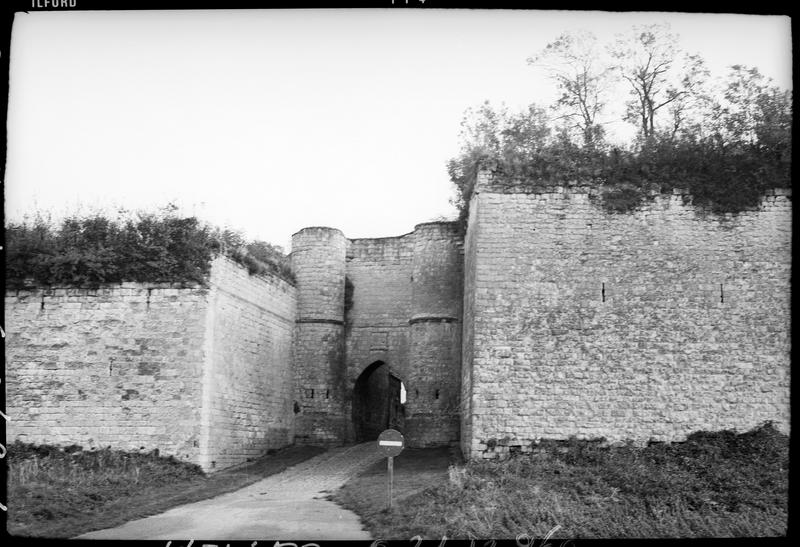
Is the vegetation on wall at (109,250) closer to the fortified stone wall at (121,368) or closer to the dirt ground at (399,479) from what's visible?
the fortified stone wall at (121,368)

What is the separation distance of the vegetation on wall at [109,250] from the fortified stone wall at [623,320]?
6104 mm

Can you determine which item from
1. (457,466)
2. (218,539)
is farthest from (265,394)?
(218,539)

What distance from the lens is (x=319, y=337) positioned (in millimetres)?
21641

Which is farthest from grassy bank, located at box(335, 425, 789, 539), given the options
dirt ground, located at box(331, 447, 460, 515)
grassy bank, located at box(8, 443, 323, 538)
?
grassy bank, located at box(8, 443, 323, 538)

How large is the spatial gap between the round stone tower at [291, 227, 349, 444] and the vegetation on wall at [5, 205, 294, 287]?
5.49 meters

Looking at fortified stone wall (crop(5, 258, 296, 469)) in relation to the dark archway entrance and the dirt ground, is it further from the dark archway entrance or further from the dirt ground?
the dark archway entrance

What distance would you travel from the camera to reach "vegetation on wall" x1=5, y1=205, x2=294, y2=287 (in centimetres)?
1588

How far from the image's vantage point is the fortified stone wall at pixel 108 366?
15234 millimetres

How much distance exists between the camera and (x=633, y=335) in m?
14.3

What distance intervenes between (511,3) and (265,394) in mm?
14987

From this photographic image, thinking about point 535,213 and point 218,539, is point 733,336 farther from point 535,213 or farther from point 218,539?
point 218,539

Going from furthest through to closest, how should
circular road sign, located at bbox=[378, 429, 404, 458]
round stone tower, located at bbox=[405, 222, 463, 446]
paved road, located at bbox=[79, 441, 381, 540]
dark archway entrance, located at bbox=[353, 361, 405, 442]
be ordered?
dark archway entrance, located at bbox=[353, 361, 405, 442] < round stone tower, located at bbox=[405, 222, 463, 446] < circular road sign, located at bbox=[378, 429, 404, 458] < paved road, located at bbox=[79, 441, 381, 540]

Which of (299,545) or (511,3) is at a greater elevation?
(511,3)

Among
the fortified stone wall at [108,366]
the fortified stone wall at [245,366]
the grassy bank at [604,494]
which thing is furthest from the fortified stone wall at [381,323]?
the fortified stone wall at [108,366]
